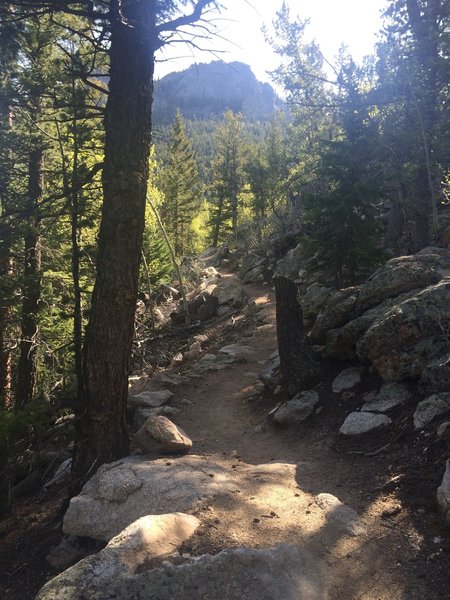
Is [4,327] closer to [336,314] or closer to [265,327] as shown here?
[265,327]

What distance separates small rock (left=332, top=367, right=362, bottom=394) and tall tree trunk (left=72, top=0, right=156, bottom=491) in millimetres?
3318

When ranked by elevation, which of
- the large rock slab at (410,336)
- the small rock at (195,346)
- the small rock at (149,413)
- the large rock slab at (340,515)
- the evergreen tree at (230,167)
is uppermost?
the evergreen tree at (230,167)

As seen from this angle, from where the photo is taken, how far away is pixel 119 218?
4.95 meters

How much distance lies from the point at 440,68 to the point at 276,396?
999 centimetres

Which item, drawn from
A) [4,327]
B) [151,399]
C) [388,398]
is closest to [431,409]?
[388,398]

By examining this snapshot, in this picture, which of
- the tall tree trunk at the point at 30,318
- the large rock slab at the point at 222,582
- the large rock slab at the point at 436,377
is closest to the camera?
the large rock slab at the point at 222,582

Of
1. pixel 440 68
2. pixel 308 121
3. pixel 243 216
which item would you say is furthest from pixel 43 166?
pixel 243 216

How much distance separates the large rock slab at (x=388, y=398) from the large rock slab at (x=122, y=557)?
2983 millimetres

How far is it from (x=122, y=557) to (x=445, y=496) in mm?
2515

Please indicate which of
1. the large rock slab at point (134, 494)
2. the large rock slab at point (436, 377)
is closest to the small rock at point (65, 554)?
the large rock slab at point (134, 494)

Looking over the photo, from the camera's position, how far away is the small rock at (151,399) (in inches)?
322

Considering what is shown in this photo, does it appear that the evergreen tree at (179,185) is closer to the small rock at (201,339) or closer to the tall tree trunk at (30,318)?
the small rock at (201,339)

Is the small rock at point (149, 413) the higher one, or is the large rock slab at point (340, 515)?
the large rock slab at point (340, 515)

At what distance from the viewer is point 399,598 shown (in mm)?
2799
